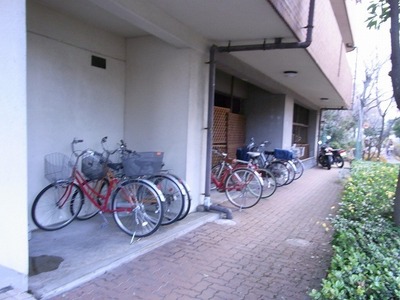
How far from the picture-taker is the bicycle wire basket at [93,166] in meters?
4.48

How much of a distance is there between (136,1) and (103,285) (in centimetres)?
301

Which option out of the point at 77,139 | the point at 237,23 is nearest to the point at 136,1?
the point at 237,23

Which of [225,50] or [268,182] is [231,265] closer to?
[225,50]

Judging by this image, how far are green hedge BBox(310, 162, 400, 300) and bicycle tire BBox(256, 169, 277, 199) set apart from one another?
2000 mm

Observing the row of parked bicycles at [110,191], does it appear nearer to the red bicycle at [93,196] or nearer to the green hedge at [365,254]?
the red bicycle at [93,196]

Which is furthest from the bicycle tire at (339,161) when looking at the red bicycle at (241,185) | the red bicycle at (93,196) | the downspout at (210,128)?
the red bicycle at (93,196)

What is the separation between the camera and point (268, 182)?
7.10 meters

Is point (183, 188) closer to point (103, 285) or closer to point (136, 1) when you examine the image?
point (103, 285)

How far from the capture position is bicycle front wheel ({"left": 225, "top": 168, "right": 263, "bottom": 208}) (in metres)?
6.31

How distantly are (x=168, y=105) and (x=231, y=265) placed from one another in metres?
2.62

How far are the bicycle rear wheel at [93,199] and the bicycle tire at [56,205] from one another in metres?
0.17

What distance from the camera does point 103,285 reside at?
3.12 meters

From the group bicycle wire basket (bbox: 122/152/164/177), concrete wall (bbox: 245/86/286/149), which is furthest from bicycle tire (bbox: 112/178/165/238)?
concrete wall (bbox: 245/86/286/149)

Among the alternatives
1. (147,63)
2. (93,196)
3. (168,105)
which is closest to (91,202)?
(93,196)
